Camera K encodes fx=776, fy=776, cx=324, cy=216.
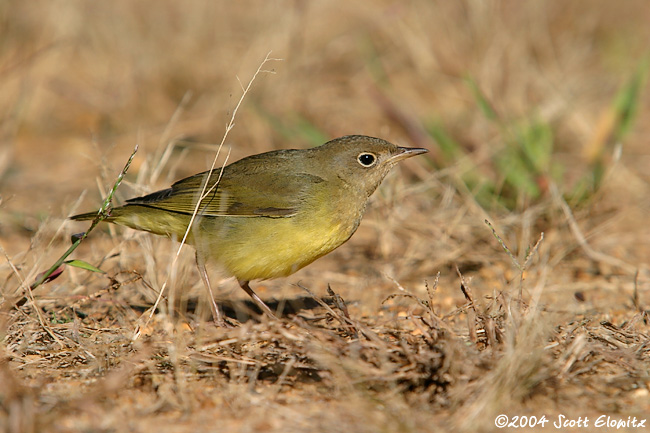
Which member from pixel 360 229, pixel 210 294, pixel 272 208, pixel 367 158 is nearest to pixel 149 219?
pixel 210 294

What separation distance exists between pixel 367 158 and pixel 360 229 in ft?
5.50

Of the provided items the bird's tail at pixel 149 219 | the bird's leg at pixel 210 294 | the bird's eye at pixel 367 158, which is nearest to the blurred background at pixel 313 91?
the bird's eye at pixel 367 158

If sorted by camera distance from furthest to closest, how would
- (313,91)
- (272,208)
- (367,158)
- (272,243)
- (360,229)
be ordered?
(313,91)
(360,229)
(367,158)
(272,208)
(272,243)

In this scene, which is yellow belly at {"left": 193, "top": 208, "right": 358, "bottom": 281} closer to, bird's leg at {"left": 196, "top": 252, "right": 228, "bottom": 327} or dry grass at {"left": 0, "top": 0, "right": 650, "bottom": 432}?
bird's leg at {"left": 196, "top": 252, "right": 228, "bottom": 327}

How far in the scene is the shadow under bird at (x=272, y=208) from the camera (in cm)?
462

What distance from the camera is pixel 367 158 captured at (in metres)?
5.14

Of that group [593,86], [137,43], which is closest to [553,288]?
[593,86]

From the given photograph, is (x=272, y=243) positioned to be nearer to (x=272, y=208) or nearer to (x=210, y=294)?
(x=272, y=208)

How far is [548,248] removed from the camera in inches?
219

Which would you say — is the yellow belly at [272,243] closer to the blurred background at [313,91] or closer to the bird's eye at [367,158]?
the bird's eye at [367,158]

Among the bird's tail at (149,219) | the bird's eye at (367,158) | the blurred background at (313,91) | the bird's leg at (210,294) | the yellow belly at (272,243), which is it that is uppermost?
the blurred background at (313,91)

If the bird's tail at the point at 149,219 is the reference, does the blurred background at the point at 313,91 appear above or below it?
above

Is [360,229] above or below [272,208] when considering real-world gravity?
below

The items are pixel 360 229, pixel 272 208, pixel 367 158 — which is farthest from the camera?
pixel 360 229
